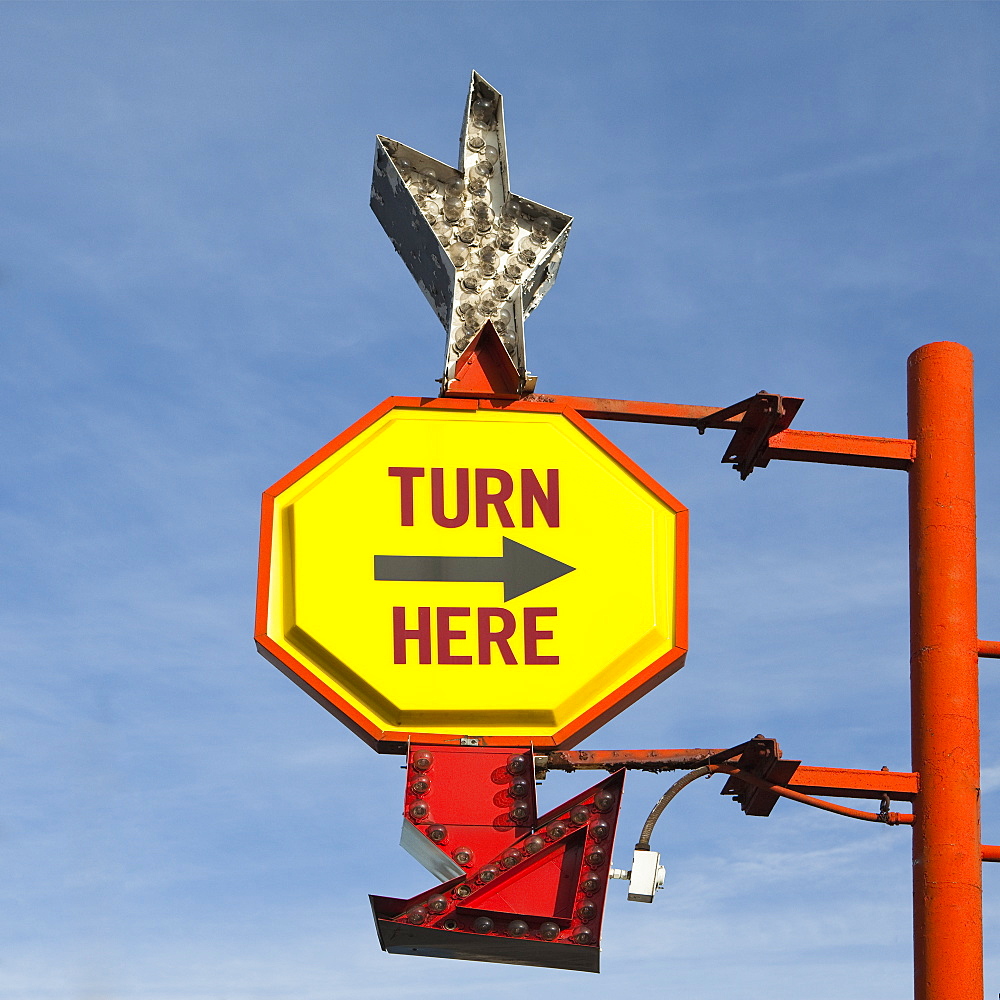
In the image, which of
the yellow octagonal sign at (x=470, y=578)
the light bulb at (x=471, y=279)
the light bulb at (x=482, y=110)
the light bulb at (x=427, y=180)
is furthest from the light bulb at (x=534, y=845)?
the light bulb at (x=482, y=110)

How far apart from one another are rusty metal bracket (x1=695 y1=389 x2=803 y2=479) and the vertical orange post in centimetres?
98

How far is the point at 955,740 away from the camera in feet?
36.3

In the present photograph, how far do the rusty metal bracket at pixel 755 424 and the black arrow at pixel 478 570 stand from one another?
5.44 ft

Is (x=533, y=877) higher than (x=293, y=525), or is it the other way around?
(x=293, y=525)

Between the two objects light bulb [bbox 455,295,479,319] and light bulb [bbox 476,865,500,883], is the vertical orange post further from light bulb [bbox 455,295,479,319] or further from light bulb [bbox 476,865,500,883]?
light bulb [bbox 455,295,479,319]

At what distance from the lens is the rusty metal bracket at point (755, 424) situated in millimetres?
11711

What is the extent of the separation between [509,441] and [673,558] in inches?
55.7

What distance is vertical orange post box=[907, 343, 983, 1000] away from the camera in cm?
1061

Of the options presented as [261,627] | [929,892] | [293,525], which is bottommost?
[929,892]

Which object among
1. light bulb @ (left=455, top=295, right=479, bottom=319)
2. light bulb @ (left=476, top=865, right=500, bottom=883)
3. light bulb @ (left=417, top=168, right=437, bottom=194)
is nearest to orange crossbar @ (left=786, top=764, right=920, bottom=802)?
light bulb @ (left=476, top=865, right=500, bottom=883)

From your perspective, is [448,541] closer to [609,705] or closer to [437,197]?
[609,705]

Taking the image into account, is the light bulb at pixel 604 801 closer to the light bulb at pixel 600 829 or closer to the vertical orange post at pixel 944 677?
the light bulb at pixel 600 829

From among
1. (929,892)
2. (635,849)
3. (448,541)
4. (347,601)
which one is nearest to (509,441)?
(448,541)

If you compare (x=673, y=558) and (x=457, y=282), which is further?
(x=457, y=282)
